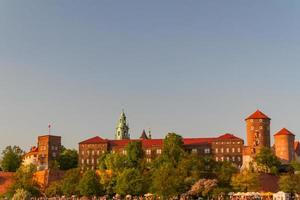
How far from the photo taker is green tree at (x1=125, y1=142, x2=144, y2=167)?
88.1m

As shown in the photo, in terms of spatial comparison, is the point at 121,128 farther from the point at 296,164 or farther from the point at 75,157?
the point at 296,164

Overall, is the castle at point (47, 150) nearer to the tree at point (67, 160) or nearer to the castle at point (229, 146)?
the tree at point (67, 160)

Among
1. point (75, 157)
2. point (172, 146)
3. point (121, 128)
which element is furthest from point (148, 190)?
point (121, 128)

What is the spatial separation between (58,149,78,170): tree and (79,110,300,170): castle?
8.62 ft

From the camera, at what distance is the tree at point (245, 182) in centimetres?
6950

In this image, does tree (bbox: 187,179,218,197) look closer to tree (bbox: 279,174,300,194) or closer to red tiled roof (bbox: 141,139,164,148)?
tree (bbox: 279,174,300,194)

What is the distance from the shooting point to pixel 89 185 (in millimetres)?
75125

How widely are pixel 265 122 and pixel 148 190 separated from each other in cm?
2934

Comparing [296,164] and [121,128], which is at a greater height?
[121,128]

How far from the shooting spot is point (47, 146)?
100m

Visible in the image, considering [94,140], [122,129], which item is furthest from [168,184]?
[122,129]

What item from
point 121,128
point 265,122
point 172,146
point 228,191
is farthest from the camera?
point 121,128

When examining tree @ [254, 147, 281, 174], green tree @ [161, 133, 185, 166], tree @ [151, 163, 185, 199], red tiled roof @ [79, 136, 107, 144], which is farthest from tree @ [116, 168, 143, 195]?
red tiled roof @ [79, 136, 107, 144]

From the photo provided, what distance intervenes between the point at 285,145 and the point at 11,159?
4840 centimetres
